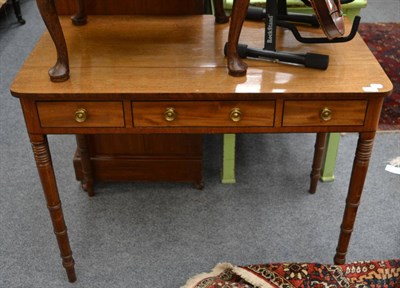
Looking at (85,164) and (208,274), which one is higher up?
(85,164)

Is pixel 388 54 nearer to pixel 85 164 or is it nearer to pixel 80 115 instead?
pixel 85 164

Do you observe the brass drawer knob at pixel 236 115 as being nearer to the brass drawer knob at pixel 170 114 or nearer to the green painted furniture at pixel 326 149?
the brass drawer knob at pixel 170 114

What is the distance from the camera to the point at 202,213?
224 cm

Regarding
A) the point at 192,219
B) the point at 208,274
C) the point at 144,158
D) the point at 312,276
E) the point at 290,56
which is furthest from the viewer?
the point at 144,158

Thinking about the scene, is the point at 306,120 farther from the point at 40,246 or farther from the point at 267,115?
the point at 40,246

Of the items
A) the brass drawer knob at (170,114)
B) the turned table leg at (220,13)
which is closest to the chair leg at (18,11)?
the turned table leg at (220,13)

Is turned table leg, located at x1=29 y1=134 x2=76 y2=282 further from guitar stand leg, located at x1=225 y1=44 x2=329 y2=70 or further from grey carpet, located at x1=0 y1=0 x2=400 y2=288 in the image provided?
guitar stand leg, located at x1=225 y1=44 x2=329 y2=70

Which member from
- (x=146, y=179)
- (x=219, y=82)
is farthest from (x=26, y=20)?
(x=219, y=82)

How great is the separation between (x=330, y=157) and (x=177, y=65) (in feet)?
3.30

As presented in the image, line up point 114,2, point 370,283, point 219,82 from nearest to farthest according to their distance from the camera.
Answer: point 219,82 → point 370,283 → point 114,2

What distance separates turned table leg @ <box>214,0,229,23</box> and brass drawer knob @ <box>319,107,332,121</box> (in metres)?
0.58

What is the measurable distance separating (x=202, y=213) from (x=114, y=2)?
926 millimetres

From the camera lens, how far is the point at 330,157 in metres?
2.33

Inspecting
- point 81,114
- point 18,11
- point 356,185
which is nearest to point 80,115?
point 81,114
